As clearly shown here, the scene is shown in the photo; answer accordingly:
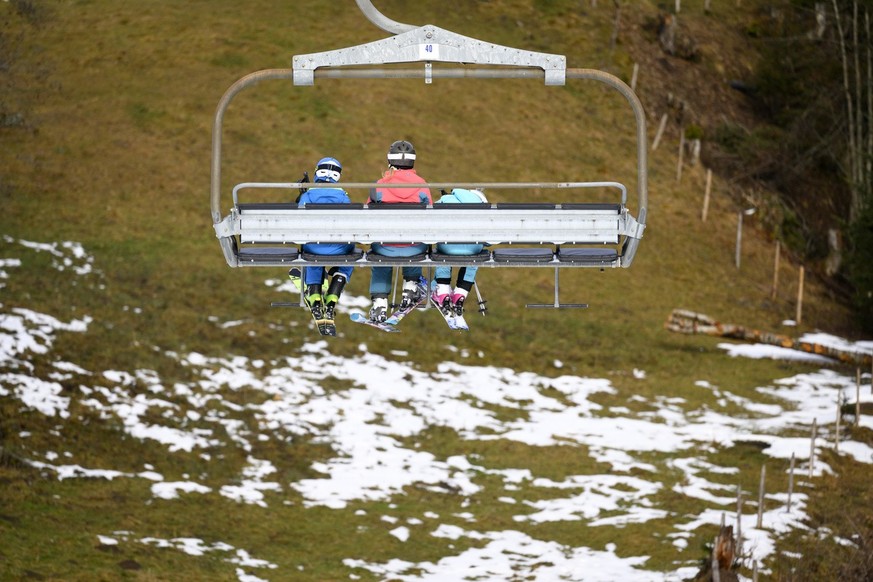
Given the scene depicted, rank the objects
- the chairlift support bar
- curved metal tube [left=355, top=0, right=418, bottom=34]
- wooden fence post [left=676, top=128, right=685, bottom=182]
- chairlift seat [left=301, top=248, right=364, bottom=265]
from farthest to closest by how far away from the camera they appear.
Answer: wooden fence post [left=676, top=128, right=685, bottom=182] < chairlift seat [left=301, top=248, right=364, bottom=265] < curved metal tube [left=355, top=0, right=418, bottom=34] < the chairlift support bar

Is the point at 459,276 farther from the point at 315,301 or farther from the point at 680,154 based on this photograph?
the point at 680,154

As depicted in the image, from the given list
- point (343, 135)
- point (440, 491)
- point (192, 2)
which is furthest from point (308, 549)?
point (192, 2)

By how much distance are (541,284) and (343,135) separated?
8791 mm

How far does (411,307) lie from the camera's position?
11.5 meters

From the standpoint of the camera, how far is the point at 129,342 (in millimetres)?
31141

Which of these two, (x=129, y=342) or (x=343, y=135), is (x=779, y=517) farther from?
(x=343, y=135)

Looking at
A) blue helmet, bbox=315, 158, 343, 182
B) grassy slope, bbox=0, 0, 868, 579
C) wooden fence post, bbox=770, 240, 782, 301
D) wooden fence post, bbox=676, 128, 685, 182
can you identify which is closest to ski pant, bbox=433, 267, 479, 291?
blue helmet, bbox=315, 158, 343, 182

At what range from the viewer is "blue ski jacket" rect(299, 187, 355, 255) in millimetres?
10750

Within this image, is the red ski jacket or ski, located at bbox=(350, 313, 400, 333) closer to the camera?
ski, located at bbox=(350, 313, 400, 333)

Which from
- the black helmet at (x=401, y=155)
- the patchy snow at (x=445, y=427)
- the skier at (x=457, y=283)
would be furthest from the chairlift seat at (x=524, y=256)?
the patchy snow at (x=445, y=427)

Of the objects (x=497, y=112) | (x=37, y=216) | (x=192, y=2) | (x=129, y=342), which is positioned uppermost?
(x=192, y=2)

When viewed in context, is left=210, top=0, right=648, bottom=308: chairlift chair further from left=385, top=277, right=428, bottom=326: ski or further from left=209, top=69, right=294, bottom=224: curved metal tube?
left=385, top=277, right=428, bottom=326: ski

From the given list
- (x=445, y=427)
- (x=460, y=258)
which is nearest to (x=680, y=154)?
(x=445, y=427)

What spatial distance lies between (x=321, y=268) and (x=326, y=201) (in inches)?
26.9
